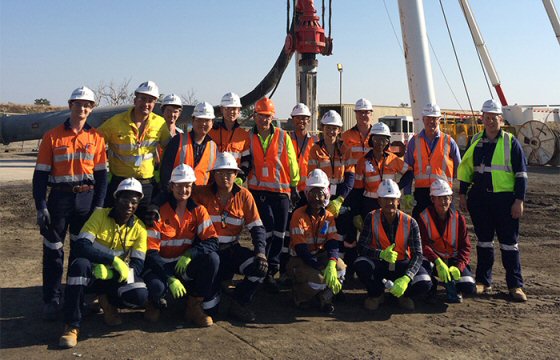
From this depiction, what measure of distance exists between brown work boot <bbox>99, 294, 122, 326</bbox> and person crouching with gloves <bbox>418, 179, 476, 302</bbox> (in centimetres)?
312

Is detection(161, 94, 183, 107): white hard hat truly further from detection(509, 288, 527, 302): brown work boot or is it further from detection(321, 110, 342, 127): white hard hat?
detection(509, 288, 527, 302): brown work boot

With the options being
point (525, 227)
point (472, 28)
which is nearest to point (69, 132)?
point (525, 227)

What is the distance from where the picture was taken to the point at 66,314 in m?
4.34

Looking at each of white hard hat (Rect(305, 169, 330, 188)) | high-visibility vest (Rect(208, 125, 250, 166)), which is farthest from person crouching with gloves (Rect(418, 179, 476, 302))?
high-visibility vest (Rect(208, 125, 250, 166))

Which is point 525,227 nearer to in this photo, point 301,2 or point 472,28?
point 301,2

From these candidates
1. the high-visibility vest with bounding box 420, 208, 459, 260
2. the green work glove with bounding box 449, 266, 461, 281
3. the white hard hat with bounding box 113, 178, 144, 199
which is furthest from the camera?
the high-visibility vest with bounding box 420, 208, 459, 260

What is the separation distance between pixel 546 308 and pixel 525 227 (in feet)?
16.6

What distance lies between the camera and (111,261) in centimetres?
452

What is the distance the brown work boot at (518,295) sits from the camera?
18.8ft

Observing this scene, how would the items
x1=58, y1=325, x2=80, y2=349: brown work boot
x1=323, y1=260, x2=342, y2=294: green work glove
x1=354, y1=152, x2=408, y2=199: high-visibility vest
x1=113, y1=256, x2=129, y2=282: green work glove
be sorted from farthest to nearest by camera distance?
x1=354, y1=152, x2=408, y2=199: high-visibility vest → x1=323, y1=260, x2=342, y2=294: green work glove → x1=113, y1=256, x2=129, y2=282: green work glove → x1=58, y1=325, x2=80, y2=349: brown work boot

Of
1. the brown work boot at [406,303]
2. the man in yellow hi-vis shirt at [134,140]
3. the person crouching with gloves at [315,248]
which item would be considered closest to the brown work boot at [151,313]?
the man in yellow hi-vis shirt at [134,140]

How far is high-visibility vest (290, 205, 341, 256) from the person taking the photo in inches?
217

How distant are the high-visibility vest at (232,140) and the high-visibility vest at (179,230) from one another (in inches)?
44.0

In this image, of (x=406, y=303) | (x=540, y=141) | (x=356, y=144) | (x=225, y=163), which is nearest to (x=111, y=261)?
(x=225, y=163)
